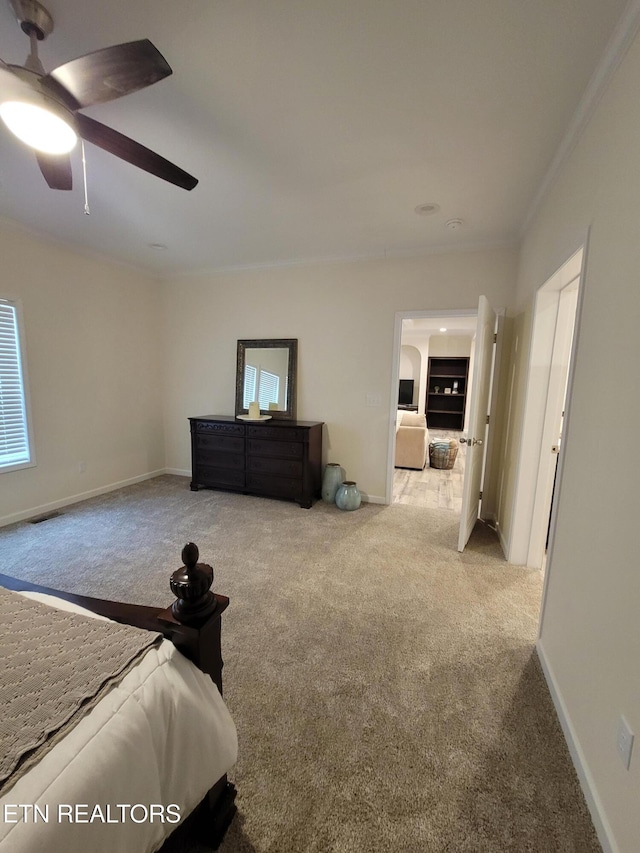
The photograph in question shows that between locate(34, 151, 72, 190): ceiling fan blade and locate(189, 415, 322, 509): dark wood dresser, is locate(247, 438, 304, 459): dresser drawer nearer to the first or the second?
locate(189, 415, 322, 509): dark wood dresser

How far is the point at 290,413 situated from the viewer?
4.12 m

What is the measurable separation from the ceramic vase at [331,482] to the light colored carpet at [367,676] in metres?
0.59

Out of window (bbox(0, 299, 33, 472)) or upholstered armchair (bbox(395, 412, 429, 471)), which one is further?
upholstered armchair (bbox(395, 412, 429, 471))

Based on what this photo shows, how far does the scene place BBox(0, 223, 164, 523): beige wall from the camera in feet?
10.6

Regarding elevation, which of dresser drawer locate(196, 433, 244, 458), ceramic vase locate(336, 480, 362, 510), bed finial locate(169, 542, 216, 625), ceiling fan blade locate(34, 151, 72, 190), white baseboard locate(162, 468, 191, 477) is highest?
ceiling fan blade locate(34, 151, 72, 190)

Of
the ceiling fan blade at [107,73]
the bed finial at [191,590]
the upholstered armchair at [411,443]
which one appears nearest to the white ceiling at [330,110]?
the ceiling fan blade at [107,73]

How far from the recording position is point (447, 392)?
8.75 meters

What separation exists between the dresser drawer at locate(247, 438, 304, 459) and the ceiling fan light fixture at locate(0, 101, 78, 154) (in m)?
2.72

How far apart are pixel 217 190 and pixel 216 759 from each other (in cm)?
295

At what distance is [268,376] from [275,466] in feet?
3.61

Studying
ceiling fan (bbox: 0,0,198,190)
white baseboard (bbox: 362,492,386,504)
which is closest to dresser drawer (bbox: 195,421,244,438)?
white baseboard (bbox: 362,492,386,504)

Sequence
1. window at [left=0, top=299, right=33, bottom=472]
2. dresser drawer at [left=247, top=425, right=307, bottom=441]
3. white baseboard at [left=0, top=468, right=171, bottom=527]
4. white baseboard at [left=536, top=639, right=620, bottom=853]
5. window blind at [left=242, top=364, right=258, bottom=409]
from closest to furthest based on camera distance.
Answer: white baseboard at [left=536, top=639, right=620, bottom=853]
window at [left=0, top=299, right=33, bottom=472]
white baseboard at [left=0, top=468, right=171, bottom=527]
dresser drawer at [left=247, top=425, right=307, bottom=441]
window blind at [left=242, top=364, right=258, bottom=409]

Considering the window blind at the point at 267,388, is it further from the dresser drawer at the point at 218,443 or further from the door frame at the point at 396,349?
the door frame at the point at 396,349

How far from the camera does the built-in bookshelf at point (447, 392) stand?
864 cm
